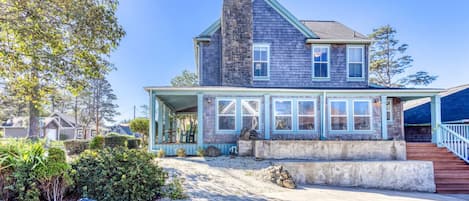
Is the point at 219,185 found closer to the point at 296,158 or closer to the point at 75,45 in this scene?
the point at 296,158

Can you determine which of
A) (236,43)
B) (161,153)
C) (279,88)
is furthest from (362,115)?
(161,153)

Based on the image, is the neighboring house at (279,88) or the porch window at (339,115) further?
the porch window at (339,115)

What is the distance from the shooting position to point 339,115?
13.9m

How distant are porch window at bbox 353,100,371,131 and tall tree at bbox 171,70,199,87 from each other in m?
30.4

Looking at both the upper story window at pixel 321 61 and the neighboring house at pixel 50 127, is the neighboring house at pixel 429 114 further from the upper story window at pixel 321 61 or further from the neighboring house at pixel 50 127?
the neighboring house at pixel 50 127

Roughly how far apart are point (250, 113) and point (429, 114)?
1086 centimetres

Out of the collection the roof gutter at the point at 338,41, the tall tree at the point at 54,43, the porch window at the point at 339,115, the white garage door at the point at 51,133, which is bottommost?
the white garage door at the point at 51,133

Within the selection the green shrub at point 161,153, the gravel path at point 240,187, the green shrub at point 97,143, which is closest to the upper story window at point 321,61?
the gravel path at point 240,187

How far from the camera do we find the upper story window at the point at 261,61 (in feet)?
49.3

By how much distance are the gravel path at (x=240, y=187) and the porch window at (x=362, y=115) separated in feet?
16.9

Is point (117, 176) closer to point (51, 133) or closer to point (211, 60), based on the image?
point (211, 60)

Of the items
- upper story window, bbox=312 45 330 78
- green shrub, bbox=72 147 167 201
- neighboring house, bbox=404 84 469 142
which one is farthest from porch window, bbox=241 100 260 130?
neighboring house, bbox=404 84 469 142

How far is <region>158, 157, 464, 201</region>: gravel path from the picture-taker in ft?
23.1

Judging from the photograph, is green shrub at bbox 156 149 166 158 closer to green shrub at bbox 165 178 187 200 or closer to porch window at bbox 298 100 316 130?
green shrub at bbox 165 178 187 200
